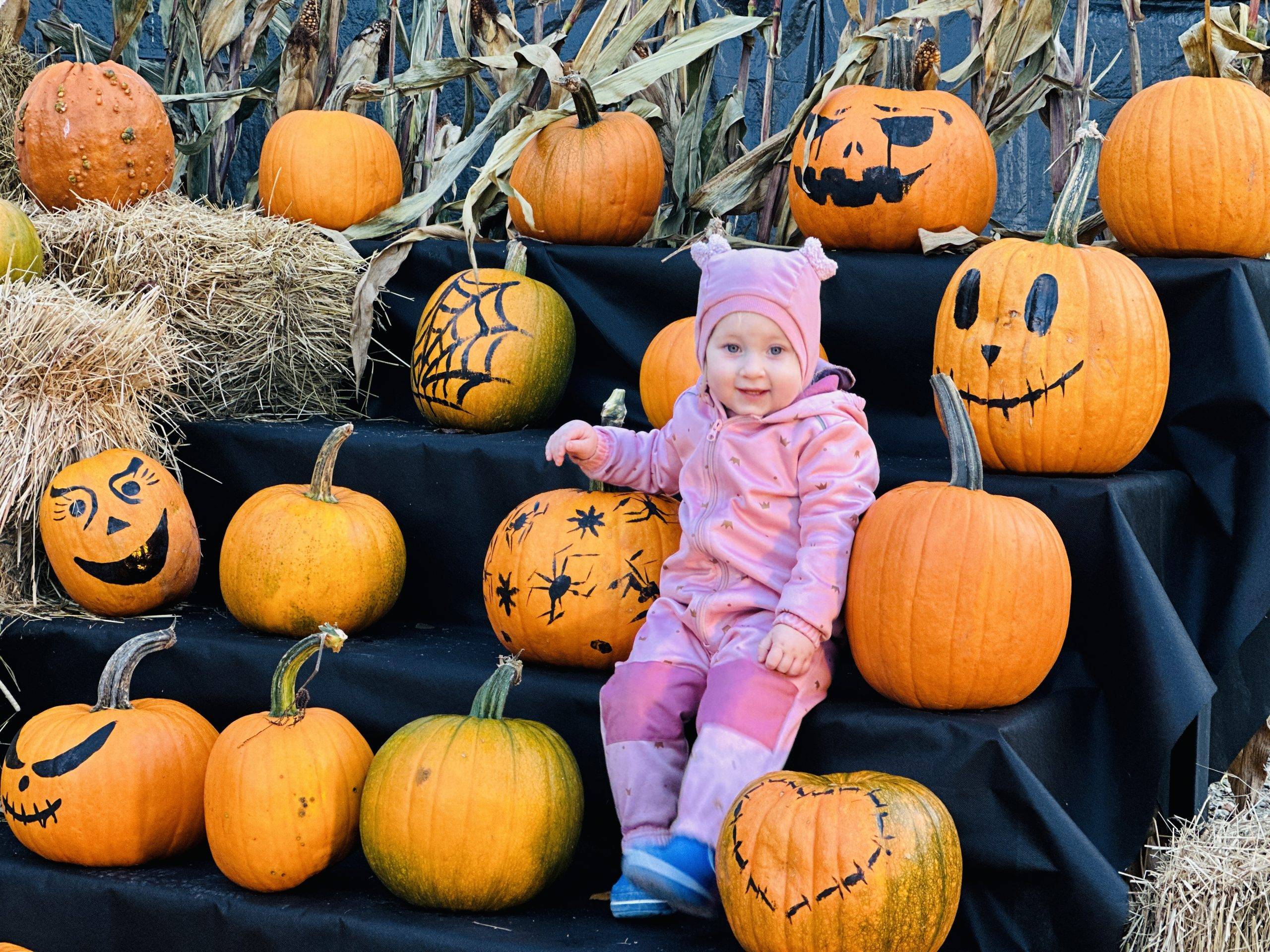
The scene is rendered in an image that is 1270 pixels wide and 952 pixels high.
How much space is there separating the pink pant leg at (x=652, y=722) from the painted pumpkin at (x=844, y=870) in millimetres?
287

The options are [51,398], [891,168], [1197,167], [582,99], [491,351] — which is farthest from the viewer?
[582,99]

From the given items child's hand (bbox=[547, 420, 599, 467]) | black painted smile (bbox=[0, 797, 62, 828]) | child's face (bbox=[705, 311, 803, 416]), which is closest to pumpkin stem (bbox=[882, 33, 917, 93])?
child's face (bbox=[705, 311, 803, 416])

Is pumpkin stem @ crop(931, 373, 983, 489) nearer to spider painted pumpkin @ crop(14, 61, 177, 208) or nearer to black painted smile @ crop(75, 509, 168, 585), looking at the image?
black painted smile @ crop(75, 509, 168, 585)

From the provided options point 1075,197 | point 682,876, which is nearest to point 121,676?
point 682,876

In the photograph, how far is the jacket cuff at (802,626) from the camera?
2166 millimetres

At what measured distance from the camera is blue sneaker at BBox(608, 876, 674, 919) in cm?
216

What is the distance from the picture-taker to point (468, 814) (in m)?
2.14

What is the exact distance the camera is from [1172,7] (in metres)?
4.46

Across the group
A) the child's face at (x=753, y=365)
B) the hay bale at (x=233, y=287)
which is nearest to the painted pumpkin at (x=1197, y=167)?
the child's face at (x=753, y=365)

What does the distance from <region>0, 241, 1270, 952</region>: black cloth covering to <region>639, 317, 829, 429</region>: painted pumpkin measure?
267mm

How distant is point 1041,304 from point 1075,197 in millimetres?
258

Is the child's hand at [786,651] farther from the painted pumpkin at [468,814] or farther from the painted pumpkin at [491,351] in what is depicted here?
the painted pumpkin at [491,351]

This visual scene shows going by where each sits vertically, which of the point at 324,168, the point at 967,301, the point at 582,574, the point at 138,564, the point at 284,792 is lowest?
the point at 284,792

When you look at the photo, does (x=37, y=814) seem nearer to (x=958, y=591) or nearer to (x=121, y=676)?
(x=121, y=676)
